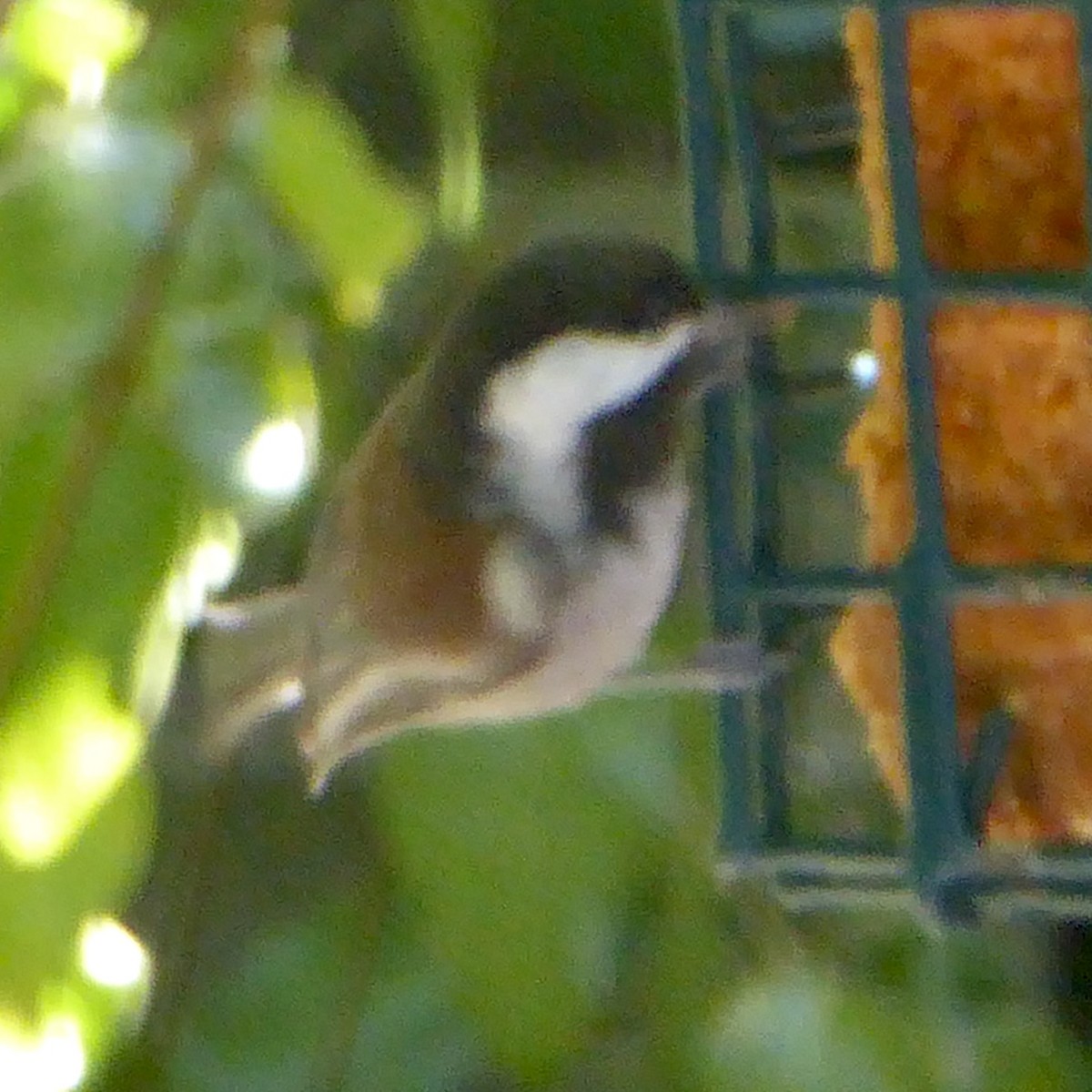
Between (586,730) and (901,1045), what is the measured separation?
0.27m

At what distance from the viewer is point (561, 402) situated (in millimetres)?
586

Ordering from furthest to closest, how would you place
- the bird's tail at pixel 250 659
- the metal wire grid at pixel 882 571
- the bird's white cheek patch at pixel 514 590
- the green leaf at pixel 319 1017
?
the green leaf at pixel 319 1017 < the bird's tail at pixel 250 659 < the bird's white cheek patch at pixel 514 590 < the metal wire grid at pixel 882 571

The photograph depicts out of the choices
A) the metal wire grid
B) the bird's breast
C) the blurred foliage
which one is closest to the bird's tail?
the blurred foliage

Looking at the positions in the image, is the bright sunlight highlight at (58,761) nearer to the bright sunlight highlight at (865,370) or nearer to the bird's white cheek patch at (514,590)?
the bird's white cheek patch at (514,590)

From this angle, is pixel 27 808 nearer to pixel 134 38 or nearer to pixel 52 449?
pixel 52 449

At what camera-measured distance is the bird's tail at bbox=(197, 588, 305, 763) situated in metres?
0.80

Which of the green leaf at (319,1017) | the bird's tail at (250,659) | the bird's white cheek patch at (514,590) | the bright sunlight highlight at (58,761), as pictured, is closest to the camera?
the bird's white cheek patch at (514,590)

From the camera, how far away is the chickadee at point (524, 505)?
56 centimetres

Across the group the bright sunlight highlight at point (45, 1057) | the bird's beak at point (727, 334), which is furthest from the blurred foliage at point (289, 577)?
the bird's beak at point (727, 334)

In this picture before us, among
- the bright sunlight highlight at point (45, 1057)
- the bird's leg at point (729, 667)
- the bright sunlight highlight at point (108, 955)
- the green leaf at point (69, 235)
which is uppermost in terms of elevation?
the green leaf at point (69, 235)

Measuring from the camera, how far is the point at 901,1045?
0.93 meters

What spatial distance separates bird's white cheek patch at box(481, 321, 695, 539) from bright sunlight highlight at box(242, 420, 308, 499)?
39 cm

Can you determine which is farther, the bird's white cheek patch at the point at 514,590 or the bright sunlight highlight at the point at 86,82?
the bright sunlight highlight at the point at 86,82

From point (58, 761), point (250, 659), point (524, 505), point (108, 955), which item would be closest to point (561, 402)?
point (524, 505)
